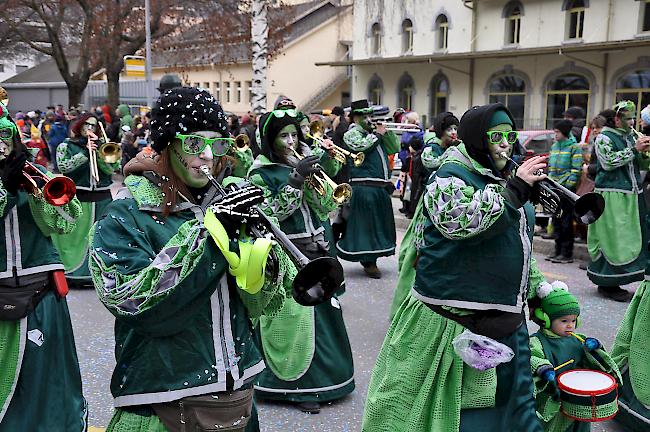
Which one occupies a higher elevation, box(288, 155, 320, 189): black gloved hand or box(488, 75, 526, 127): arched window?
box(488, 75, 526, 127): arched window

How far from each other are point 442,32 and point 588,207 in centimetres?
2371

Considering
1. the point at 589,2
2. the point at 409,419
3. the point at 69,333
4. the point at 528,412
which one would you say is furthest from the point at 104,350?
the point at 589,2

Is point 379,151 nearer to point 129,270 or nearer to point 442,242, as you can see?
point 442,242

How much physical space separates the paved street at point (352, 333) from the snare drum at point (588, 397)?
3.63ft

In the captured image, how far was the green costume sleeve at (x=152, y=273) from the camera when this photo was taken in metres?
2.18

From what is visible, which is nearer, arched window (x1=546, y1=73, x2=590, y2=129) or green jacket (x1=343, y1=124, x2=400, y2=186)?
green jacket (x1=343, y1=124, x2=400, y2=186)

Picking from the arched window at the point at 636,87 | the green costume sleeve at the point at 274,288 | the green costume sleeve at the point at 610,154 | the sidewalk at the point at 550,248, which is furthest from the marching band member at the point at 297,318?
the arched window at the point at 636,87

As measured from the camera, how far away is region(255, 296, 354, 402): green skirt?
4.68 metres

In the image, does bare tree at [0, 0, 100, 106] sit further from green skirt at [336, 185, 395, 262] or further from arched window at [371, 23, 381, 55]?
green skirt at [336, 185, 395, 262]

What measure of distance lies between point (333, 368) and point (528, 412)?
1.77m

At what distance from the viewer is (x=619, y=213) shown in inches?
284

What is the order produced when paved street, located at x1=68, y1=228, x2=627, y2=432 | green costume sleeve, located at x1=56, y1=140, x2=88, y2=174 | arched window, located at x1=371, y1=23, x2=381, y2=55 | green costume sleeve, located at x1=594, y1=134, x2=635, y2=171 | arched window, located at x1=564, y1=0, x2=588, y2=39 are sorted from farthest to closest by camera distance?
1. arched window, located at x1=371, y1=23, x2=381, y2=55
2. arched window, located at x1=564, y1=0, x2=588, y2=39
3. green costume sleeve, located at x1=56, y1=140, x2=88, y2=174
4. green costume sleeve, located at x1=594, y1=134, x2=635, y2=171
5. paved street, located at x1=68, y1=228, x2=627, y2=432

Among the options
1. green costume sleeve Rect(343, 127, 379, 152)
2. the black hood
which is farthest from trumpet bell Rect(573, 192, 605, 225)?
green costume sleeve Rect(343, 127, 379, 152)

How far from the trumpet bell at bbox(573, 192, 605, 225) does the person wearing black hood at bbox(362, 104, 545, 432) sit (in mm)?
209
